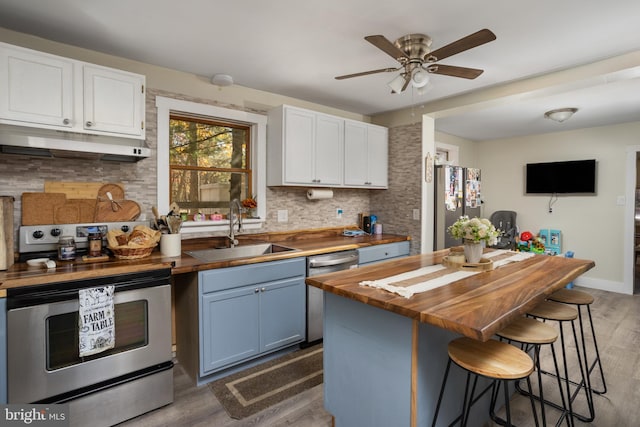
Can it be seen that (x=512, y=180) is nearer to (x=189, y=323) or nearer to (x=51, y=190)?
(x=189, y=323)

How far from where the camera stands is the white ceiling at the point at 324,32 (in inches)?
74.1

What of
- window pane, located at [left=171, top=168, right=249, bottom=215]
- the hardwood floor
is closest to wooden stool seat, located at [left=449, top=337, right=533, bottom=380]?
the hardwood floor

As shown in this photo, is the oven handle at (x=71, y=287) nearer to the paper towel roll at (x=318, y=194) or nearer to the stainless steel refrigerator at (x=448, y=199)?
the paper towel roll at (x=318, y=194)

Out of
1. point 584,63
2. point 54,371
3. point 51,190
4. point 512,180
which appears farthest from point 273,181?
point 512,180

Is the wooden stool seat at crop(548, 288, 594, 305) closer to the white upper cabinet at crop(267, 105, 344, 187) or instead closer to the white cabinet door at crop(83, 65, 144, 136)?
the white upper cabinet at crop(267, 105, 344, 187)

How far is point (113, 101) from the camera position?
2.22 m

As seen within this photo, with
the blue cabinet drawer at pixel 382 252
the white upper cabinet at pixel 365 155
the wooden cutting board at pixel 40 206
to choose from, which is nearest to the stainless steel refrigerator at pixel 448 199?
the blue cabinet drawer at pixel 382 252

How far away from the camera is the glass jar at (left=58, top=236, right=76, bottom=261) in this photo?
206 centimetres

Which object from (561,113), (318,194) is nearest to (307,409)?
(318,194)

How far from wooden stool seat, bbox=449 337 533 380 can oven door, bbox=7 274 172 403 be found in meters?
1.66

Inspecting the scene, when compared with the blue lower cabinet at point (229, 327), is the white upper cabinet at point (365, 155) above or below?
above

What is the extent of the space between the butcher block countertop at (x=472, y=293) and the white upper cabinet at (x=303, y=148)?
1448 millimetres

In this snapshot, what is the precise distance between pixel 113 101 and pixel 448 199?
12.1 feet

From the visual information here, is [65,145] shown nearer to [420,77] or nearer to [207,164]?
[207,164]
